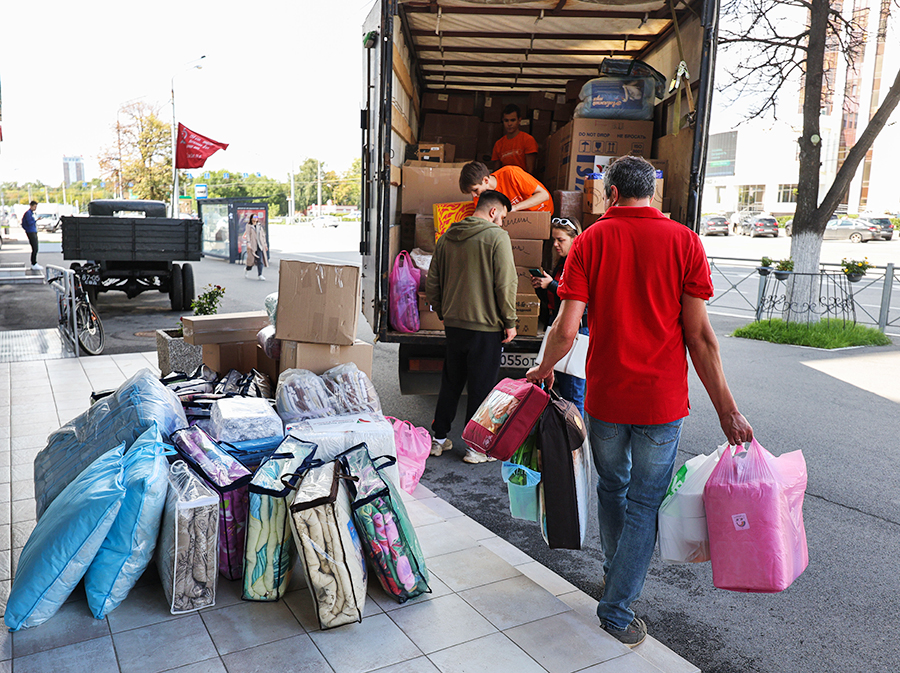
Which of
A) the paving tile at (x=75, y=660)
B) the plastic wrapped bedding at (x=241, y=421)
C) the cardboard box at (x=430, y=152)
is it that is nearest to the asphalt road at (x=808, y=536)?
the plastic wrapped bedding at (x=241, y=421)

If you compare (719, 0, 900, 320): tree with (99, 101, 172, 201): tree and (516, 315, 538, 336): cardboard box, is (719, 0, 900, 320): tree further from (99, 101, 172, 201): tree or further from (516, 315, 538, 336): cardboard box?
(99, 101, 172, 201): tree

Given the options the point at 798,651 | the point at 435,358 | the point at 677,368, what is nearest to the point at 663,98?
the point at 435,358

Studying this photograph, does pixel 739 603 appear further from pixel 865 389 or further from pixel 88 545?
pixel 865 389

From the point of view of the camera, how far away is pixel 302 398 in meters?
4.09

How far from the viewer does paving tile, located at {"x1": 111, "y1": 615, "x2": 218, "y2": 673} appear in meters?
2.46

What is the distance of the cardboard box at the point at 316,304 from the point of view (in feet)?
14.9

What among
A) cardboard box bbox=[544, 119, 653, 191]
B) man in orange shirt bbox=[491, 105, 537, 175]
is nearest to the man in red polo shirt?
cardboard box bbox=[544, 119, 653, 191]

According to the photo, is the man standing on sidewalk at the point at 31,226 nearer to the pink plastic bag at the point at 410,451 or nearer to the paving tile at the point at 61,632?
the pink plastic bag at the point at 410,451

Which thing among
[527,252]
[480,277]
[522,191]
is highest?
[522,191]

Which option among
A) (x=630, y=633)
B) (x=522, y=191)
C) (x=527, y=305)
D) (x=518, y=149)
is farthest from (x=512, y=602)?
(x=518, y=149)

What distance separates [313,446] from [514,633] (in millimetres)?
1188

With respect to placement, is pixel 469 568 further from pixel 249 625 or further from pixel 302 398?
pixel 302 398

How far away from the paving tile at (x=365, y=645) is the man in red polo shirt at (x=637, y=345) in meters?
0.81

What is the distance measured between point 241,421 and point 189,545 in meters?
0.81
